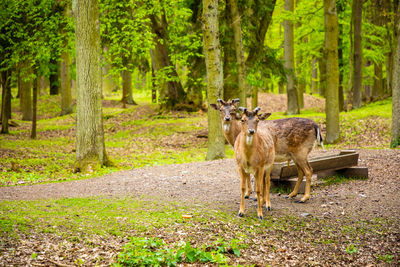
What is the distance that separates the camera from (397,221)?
21.9 feet

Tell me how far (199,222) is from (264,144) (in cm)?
190

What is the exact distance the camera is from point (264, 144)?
6883 mm

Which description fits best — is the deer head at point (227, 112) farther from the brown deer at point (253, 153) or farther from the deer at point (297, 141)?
the brown deer at point (253, 153)

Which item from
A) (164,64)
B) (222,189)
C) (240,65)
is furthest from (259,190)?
(164,64)

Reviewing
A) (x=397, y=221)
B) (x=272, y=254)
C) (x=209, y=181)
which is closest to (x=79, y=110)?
(x=209, y=181)

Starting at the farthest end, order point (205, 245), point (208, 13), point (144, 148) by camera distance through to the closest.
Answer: point (144, 148) → point (208, 13) → point (205, 245)

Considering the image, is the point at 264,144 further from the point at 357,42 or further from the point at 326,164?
the point at 357,42

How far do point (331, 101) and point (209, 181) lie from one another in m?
8.64

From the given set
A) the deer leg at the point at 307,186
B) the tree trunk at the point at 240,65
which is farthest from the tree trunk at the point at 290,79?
the deer leg at the point at 307,186

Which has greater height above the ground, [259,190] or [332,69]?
[332,69]

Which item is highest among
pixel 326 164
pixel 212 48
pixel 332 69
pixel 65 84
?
pixel 65 84

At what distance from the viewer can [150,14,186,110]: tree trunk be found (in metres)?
23.7

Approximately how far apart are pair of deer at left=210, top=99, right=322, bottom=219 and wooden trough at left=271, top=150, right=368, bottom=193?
0.32 m

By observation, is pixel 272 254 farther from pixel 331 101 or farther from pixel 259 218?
pixel 331 101
